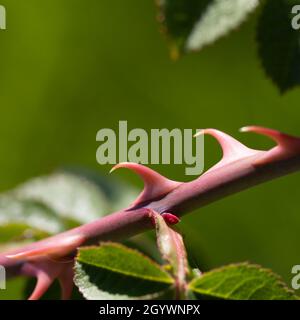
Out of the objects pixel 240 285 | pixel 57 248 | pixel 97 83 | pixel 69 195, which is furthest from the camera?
pixel 97 83

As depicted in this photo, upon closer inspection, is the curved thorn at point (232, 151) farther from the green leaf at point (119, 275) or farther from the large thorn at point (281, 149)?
the green leaf at point (119, 275)

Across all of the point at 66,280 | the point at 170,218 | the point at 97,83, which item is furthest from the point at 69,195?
the point at 97,83

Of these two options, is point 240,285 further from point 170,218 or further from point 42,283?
point 42,283

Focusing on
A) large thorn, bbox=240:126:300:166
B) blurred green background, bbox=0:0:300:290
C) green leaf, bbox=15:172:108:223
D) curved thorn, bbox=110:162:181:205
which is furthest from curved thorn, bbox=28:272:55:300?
blurred green background, bbox=0:0:300:290

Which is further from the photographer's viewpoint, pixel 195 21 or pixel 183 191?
pixel 195 21

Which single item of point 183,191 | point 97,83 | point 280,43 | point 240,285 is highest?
point 97,83

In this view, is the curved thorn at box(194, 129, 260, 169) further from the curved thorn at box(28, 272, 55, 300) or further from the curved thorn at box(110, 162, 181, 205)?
the curved thorn at box(28, 272, 55, 300)

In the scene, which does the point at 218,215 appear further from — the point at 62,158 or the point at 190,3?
the point at 190,3

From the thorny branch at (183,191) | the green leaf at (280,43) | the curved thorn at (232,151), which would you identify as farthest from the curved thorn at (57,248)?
the green leaf at (280,43)
